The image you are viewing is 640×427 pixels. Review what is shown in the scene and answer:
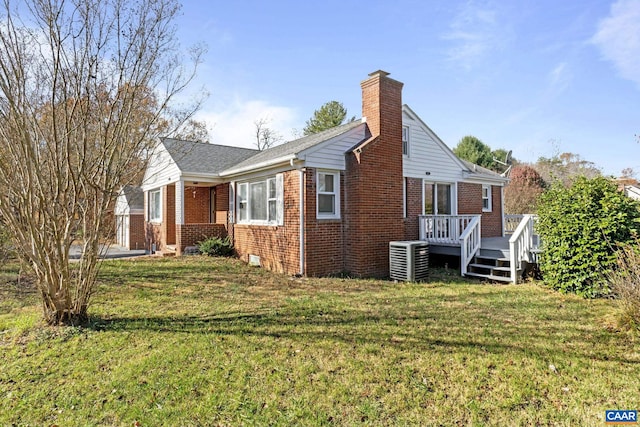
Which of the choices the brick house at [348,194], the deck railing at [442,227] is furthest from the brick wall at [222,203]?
the deck railing at [442,227]

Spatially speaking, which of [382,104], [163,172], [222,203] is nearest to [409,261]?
[382,104]

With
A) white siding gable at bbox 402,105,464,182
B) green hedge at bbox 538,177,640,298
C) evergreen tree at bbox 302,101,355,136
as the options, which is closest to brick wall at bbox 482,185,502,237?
white siding gable at bbox 402,105,464,182

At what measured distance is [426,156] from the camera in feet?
38.8

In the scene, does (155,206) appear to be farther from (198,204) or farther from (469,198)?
(469,198)

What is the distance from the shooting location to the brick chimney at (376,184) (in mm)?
9320

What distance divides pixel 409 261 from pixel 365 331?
426 cm

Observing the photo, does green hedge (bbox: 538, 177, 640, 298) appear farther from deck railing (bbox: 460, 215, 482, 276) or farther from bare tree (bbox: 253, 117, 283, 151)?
bare tree (bbox: 253, 117, 283, 151)

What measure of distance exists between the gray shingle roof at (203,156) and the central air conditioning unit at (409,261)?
7.90 meters

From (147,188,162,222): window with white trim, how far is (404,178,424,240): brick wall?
36.7ft

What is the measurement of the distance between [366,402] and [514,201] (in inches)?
976

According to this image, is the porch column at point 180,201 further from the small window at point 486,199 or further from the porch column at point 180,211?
the small window at point 486,199

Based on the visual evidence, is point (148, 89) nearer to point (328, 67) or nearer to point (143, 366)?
point (143, 366)

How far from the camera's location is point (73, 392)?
348 cm

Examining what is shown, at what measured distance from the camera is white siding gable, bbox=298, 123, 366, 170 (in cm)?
900
